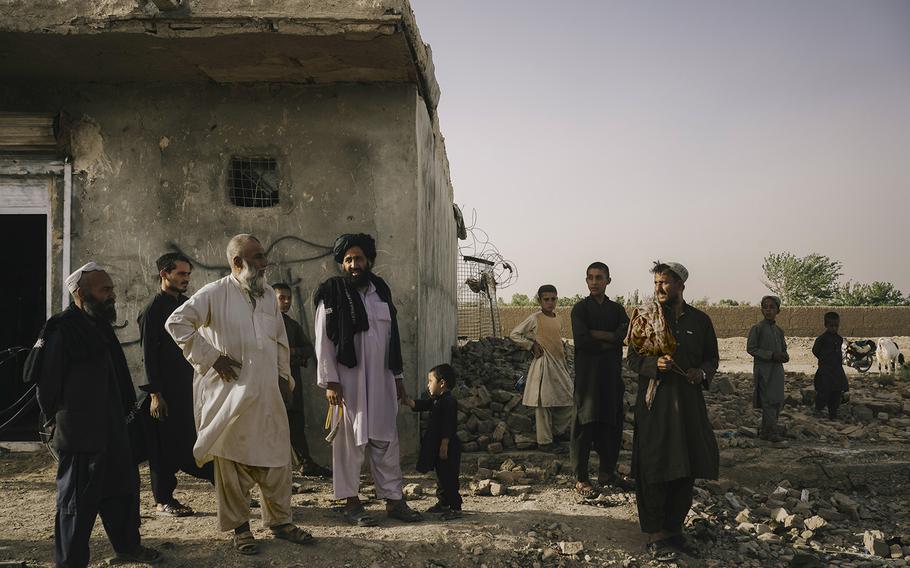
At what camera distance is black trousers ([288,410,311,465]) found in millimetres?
5520

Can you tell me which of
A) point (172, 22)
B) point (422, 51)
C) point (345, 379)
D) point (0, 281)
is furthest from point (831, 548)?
point (0, 281)

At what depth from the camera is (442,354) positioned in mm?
9008

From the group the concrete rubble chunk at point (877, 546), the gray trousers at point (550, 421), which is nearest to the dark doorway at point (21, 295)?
the gray trousers at point (550, 421)

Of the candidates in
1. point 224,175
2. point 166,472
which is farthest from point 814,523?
point 224,175

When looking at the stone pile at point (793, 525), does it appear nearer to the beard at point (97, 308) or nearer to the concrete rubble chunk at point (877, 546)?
the concrete rubble chunk at point (877, 546)

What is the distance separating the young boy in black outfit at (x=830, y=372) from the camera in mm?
8672

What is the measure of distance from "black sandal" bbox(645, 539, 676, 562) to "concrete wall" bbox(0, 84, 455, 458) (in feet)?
8.34

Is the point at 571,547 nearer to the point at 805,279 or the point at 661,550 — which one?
the point at 661,550

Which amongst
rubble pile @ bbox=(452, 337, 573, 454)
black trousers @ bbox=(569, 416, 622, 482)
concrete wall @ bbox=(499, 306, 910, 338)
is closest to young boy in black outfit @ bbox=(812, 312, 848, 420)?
rubble pile @ bbox=(452, 337, 573, 454)

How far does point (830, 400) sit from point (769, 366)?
2.26m

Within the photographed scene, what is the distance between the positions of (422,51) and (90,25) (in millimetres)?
2493

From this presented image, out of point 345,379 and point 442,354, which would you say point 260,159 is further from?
point 442,354

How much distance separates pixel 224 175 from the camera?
6.06 m

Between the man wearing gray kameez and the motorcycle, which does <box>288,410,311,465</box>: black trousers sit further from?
the motorcycle
